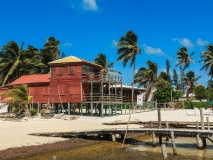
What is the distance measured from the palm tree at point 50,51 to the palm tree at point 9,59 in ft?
17.4

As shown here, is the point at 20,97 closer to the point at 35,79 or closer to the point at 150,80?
the point at 35,79

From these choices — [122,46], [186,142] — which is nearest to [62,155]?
[186,142]

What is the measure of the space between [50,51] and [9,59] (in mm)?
9426

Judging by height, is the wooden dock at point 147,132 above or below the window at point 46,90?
below

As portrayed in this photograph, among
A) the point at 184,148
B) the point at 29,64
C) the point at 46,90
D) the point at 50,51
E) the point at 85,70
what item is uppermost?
the point at 50,51

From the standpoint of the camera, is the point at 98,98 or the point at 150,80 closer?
the point at 98,98

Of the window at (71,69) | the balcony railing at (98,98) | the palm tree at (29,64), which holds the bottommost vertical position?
the balcony railing at (98,98)

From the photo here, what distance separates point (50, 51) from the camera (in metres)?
65.4

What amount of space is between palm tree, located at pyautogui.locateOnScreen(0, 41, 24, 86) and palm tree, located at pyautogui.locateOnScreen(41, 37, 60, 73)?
5.30 meters

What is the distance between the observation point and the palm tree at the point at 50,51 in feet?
211

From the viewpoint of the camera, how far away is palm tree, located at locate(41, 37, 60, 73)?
6438cm

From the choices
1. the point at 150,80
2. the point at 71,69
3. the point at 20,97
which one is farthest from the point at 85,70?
the point at 150,80

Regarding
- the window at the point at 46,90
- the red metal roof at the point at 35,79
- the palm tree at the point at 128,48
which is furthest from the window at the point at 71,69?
the palm tree at the point at 128,48

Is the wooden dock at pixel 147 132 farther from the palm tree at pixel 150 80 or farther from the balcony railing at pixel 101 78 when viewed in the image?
the palm tree at pixel 150 80
